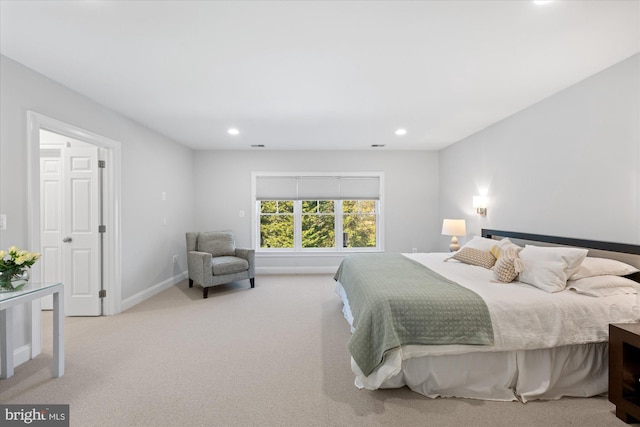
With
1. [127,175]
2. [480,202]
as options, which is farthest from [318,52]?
[480,202]

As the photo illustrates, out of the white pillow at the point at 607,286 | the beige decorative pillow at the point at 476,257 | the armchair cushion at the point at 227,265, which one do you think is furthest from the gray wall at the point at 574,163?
the armchair cushion at the point at 227,265

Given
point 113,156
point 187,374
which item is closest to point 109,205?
point 113,156

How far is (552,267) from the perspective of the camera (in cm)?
240

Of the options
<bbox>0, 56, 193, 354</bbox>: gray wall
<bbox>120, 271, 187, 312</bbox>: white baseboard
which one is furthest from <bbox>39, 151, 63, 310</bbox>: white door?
<bbox>120, 271, 187, 312</bbox>: white baseboard

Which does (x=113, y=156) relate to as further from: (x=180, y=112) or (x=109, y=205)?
(x=180, y=112)

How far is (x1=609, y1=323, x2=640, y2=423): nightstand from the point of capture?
71.6 inches

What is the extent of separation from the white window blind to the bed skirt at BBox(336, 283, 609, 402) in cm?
406

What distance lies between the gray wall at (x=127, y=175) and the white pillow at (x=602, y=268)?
476 cm

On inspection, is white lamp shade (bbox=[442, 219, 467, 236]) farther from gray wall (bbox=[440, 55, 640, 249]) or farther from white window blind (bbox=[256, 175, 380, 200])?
white window blind (bbox=[256, 175, 380, 200])

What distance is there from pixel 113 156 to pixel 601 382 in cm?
534

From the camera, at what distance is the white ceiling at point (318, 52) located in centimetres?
182

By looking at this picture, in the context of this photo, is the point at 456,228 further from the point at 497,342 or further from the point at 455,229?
the point at 497,342

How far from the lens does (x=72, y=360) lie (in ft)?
8.43

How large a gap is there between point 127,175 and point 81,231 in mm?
886
